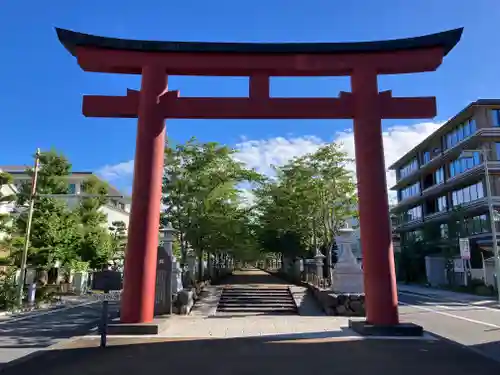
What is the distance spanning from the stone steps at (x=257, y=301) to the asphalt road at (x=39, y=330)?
203 inches

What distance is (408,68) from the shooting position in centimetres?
1076

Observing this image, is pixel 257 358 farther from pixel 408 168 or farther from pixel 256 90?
pixel 408 168

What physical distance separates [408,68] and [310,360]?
783cm

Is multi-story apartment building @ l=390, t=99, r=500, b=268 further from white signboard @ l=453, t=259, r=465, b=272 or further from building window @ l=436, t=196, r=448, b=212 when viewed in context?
white signboard @ l=453, t=259, r=465, b=272

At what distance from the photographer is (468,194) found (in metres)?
34.6

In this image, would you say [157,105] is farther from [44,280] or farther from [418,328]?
[44,280]

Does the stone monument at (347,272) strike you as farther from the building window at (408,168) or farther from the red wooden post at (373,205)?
the building window at (408,168)

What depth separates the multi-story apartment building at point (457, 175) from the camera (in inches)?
1257

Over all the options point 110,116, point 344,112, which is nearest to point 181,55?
point 110,116

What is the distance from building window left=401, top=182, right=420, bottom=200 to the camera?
45253 millimetres

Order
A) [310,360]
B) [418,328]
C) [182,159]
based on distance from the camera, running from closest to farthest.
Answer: [310,360] < [418,328] < [182,159]

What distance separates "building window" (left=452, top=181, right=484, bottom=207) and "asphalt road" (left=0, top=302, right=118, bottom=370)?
1179 inches

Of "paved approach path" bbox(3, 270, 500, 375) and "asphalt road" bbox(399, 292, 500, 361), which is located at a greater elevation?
"paved approach path" bbox(3, 270, 500, 375)

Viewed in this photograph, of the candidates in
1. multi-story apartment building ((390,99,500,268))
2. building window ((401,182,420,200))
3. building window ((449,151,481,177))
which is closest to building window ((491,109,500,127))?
multi-story apartment building ((390,99,500,268))
